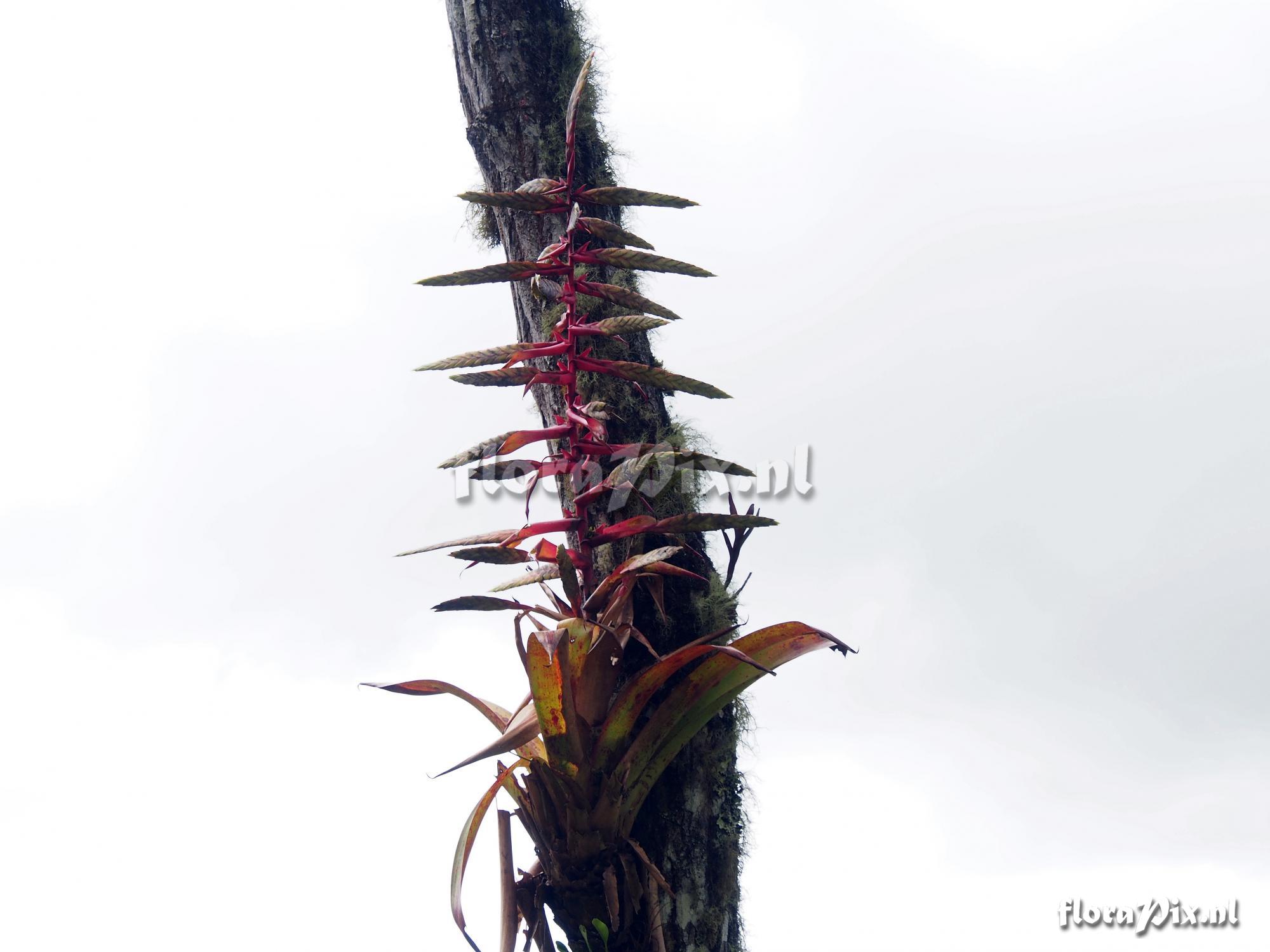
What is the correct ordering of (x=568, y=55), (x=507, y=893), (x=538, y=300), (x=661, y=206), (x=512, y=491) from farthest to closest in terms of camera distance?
1. (x=568, y=55)
2. (x=538, y=300)
3. (x=661, y=206)
4. (x=512, y=491)
5. (x=507, y=893)

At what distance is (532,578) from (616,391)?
0.43 metres

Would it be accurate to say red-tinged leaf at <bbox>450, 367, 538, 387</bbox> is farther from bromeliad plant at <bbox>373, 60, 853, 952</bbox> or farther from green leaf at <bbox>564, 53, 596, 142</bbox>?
green leaf at <bbox>564, 53, 596, 142</bbox>

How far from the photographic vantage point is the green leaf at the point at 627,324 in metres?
1.53

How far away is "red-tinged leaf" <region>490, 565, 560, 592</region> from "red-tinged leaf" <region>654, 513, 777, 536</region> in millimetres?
168

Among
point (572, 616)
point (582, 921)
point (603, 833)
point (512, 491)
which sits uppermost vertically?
point (512, 491)

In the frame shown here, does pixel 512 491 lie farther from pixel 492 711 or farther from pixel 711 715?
pixel 711 715

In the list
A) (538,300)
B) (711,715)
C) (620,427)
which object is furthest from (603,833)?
(538,300)

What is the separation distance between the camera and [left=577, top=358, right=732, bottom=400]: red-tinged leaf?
5.10 ft

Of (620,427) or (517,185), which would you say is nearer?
(620,427)

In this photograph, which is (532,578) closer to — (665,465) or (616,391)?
(665,465)

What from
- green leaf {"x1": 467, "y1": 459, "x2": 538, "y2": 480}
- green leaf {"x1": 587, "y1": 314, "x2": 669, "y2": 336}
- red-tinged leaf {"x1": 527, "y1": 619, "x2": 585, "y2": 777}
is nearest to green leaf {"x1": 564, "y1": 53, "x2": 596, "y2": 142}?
green leaf {"x1": 587, "y1": 314, "x2": 669, "y2": 336}

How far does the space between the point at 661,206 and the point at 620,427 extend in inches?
15.2

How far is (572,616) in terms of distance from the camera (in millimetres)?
1468

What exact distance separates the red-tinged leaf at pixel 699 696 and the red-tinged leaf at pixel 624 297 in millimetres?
542
